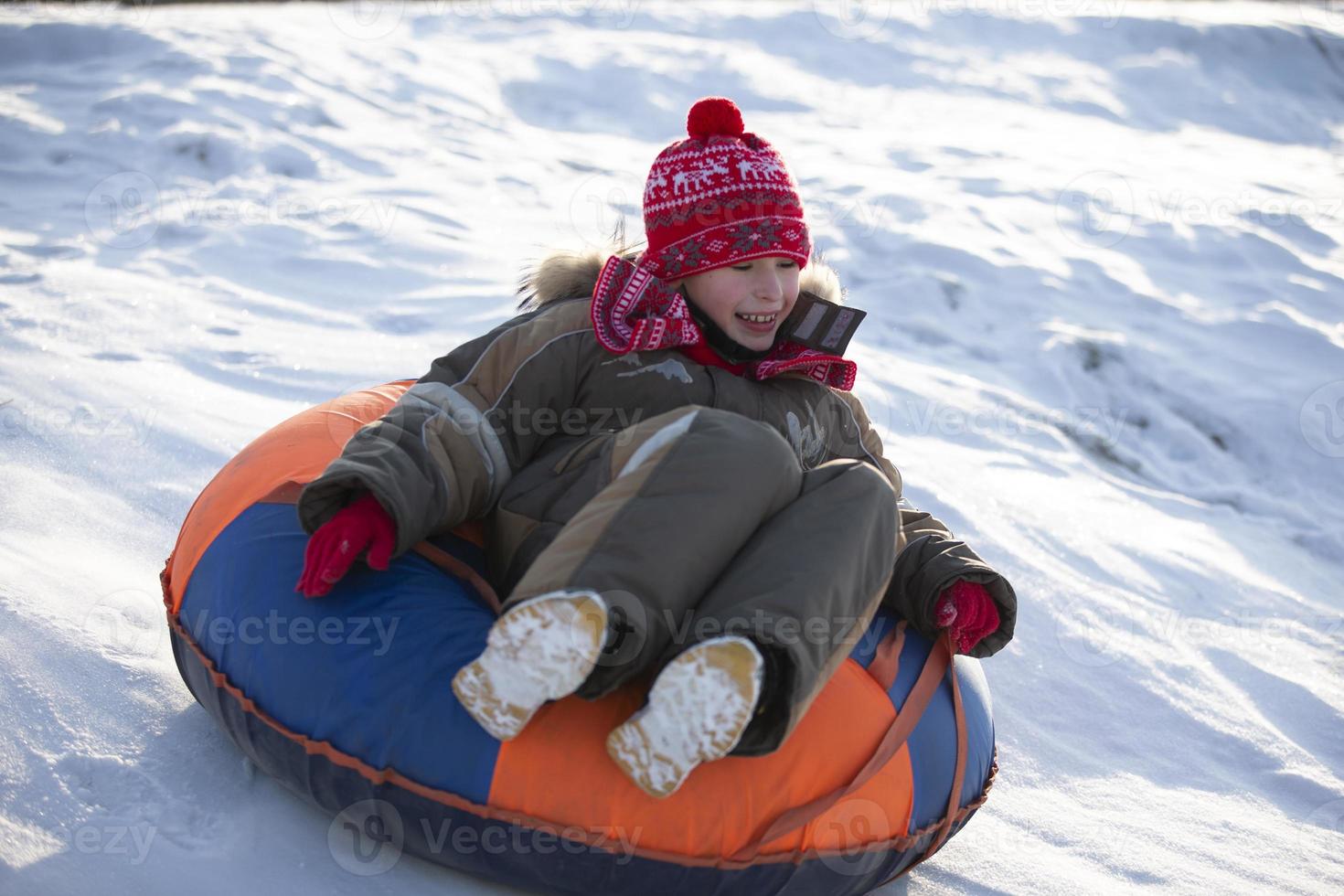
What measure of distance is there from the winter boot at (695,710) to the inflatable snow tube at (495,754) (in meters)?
0.09

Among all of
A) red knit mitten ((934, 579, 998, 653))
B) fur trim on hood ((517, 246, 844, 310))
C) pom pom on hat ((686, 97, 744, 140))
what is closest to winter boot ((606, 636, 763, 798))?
red knit mitten ((934, 579, 998, 653))

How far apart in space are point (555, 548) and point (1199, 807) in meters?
1.56

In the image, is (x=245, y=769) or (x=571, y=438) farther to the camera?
(x=571, y=438)

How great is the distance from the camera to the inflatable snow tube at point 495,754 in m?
1.60

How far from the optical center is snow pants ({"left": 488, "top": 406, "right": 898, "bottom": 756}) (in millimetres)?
1544

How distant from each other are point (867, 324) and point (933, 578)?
284cm

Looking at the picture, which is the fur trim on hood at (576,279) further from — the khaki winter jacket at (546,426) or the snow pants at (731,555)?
the snow pants at (731,555)

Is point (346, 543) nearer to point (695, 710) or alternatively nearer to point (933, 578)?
point (695, 710)

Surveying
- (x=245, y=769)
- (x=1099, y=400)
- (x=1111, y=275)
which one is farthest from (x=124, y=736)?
(x=1111, y=275)

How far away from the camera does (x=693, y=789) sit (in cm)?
161

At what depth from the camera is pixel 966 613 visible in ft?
6.56

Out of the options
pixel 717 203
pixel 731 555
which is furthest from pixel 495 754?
pixel 717 203

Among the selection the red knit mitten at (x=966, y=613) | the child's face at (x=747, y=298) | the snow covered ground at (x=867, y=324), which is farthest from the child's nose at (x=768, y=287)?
the snow covered ground at (x=867, y=324)

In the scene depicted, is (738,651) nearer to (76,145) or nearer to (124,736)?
(124,736)
